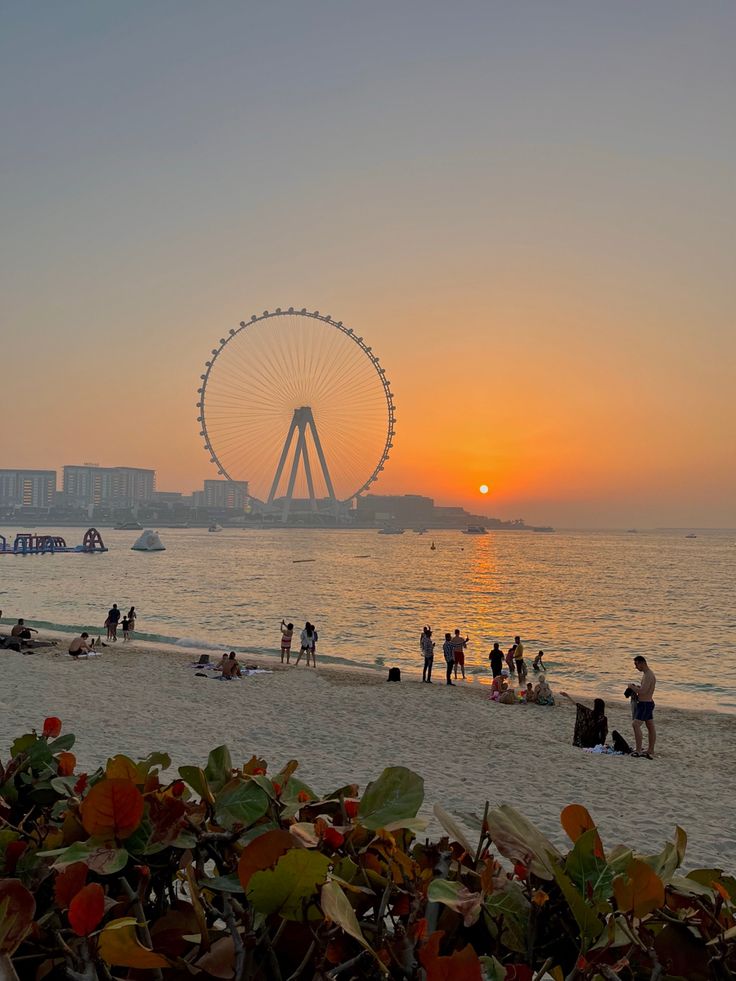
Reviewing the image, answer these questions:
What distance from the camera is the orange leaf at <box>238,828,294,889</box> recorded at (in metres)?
1.26

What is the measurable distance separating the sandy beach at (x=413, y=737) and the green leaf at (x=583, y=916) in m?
7.94

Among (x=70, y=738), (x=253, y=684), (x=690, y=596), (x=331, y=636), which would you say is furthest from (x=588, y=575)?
(x=70, y=738)

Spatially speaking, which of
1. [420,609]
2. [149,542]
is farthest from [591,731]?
[149,542]

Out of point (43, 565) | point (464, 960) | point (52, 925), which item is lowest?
point (43, 565)

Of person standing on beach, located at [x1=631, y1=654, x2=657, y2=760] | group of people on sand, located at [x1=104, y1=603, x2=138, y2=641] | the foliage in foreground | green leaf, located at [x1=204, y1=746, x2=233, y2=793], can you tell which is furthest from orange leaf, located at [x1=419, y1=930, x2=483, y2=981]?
group of people on sand, located at [x1=104, y1=603, x2=138, y2=641]

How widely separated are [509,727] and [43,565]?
95.1 meters

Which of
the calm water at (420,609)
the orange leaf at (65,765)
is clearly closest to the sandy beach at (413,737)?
the orange leaf at (65,765)

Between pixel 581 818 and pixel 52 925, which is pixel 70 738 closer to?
pixel 52 925

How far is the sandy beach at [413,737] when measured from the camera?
1102 cm

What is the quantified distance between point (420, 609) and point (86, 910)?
190 feet

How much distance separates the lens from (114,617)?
32.9 metres

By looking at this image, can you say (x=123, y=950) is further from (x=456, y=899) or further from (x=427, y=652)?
(x=427, y=652)

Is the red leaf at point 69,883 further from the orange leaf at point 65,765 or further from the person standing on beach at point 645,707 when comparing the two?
the person standing on beach at point 645,707

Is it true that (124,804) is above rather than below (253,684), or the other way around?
above
